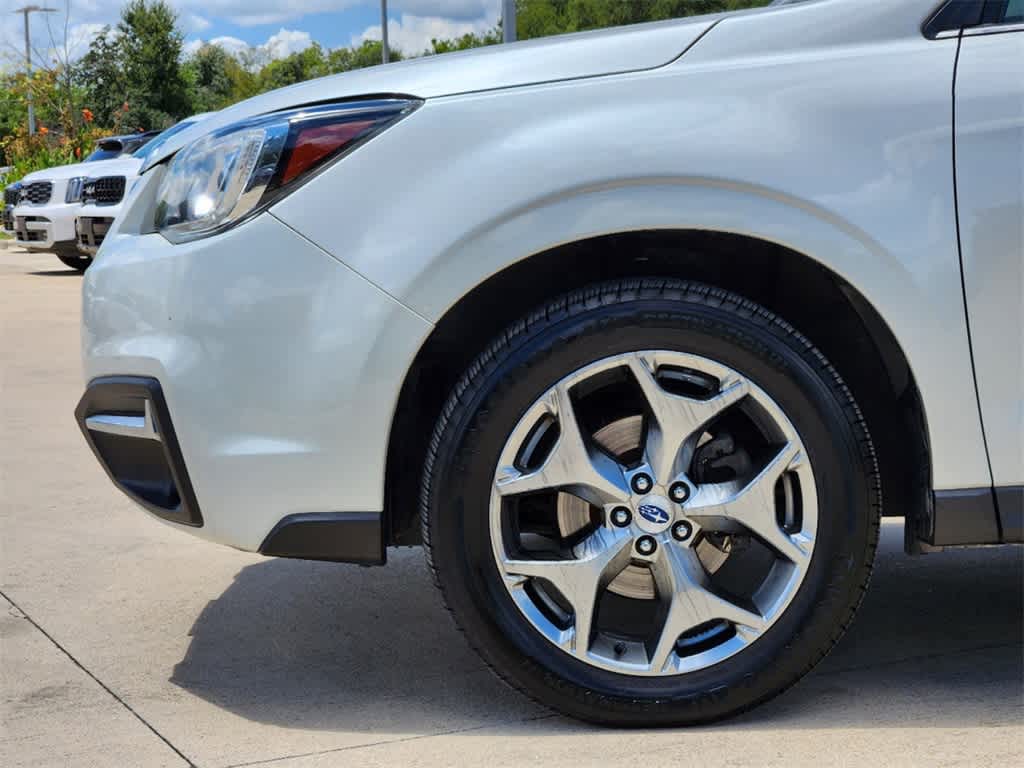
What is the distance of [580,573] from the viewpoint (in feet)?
8.21

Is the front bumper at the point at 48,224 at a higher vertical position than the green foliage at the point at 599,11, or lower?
lower

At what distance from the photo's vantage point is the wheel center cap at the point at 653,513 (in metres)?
2.51

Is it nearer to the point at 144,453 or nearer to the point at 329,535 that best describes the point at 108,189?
the point at 144,453

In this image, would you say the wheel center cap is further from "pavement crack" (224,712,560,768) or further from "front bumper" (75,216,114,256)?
"front bumper" (75,216,114,256)

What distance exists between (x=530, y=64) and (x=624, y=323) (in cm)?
53

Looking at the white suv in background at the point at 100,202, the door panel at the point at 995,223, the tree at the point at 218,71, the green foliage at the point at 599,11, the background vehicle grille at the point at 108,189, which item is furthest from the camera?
the tree at the point at 218,71

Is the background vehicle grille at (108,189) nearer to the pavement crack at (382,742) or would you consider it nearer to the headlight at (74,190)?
the headlight at (74,190)

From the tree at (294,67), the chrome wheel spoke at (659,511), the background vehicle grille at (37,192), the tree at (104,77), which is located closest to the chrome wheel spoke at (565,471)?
the chrome wheel spoke at (659,511)

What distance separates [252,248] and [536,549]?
Answer: 0.84m

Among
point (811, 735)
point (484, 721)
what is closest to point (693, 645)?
point (811, 735)

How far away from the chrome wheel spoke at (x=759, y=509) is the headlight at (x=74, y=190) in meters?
12.4

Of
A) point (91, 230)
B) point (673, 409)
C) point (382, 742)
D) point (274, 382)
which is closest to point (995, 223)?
point (673, 409)

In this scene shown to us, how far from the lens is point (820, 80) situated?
8.04 feet

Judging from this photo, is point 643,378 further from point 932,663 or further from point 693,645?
point 932,663
